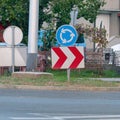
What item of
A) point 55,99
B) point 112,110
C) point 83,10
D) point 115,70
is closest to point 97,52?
point 115,70

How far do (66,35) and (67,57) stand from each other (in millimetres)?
777

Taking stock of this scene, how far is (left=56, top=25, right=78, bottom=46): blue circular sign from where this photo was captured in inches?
997

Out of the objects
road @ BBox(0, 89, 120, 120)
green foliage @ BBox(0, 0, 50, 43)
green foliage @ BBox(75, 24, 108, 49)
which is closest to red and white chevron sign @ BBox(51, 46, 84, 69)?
road @ BBox(0, 89, 120, 120)

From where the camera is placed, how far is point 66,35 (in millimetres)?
25609

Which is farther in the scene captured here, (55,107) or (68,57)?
(68,57)

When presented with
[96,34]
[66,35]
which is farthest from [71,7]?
[66,35]

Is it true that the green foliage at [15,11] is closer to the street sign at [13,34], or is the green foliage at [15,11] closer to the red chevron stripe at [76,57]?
the street sign at [13,34]

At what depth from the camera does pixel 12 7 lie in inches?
1649

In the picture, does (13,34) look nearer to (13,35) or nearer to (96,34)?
(13,35)

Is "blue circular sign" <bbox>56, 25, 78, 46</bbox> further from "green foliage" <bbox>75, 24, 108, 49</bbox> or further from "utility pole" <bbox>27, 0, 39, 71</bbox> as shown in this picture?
"green foliage" <bbox>75, 24, 108, 49</bbox>

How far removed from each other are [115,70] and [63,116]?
26.4 meters

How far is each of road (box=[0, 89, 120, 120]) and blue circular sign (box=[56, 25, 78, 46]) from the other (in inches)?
128

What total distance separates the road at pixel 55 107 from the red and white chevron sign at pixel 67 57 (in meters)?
2.93

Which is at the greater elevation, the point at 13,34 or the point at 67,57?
the point at 13,34
